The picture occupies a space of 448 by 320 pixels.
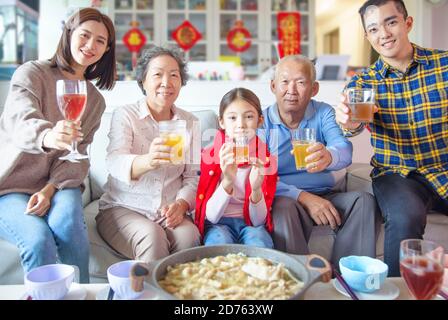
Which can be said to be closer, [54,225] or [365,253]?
[54,225]

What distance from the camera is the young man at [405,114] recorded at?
166 centimetres

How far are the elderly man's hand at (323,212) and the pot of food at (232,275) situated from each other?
2.35 feet

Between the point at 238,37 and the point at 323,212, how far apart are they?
4124 mm

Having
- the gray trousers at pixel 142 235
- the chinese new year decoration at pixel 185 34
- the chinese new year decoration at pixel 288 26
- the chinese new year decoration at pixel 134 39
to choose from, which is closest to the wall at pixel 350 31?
the chinese new year decoration at pixel 288 26

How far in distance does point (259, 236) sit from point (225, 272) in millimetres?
594

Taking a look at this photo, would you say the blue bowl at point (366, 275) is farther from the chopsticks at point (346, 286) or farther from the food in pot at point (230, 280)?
the food in pot at point (230, 280)

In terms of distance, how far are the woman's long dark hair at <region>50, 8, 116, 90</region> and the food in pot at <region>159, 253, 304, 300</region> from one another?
105 cm

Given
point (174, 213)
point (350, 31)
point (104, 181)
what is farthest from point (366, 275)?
point (350, 31)

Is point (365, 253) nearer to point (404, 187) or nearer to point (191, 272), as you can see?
point (404, 187)

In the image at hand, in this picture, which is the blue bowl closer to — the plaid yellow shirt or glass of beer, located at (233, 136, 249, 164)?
glass of beer, located at (233, 136, 249, 164)

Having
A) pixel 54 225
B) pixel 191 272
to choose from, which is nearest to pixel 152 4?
pixel 54 225

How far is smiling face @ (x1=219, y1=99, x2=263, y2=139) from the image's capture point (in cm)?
155

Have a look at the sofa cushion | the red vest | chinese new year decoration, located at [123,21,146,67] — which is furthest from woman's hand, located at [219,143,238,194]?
chinese new year decoration, located at [123,21,146,67]

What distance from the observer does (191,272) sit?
36.2 inches
